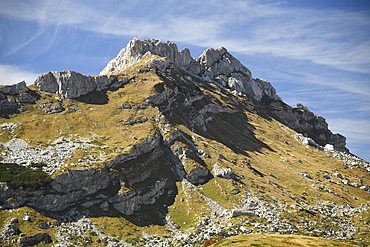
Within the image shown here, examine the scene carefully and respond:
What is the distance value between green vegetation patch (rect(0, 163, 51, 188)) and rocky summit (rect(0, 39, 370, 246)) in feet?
1.21

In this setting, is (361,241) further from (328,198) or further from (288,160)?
(288,160)

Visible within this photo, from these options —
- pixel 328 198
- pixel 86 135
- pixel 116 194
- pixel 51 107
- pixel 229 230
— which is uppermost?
pixel 51 107

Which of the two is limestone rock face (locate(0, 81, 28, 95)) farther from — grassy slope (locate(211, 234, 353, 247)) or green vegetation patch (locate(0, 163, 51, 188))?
grassy slope (locate(211, 234, 353, 247))

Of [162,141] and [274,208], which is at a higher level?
[162,141]

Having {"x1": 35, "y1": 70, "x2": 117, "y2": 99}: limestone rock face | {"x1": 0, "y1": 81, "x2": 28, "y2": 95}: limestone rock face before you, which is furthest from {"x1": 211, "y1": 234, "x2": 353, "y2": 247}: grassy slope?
{"x1": 0, "y1": 81, "x2": 28, "y2": 95}: limestone rock face

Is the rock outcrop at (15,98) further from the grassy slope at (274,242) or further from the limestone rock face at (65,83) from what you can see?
the grassy slope at (274,242)

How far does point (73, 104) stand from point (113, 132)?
3682 centimetres

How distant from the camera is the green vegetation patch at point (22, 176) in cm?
9788

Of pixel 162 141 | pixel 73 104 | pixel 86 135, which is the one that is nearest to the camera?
pixel 86 135

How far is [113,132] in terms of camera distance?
146875mm

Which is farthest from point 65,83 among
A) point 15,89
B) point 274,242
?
point 274,242

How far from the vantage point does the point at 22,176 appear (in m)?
101

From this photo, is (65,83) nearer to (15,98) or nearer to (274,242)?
(15,98)

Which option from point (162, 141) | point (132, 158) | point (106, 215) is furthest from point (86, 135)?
point (106, 215)
